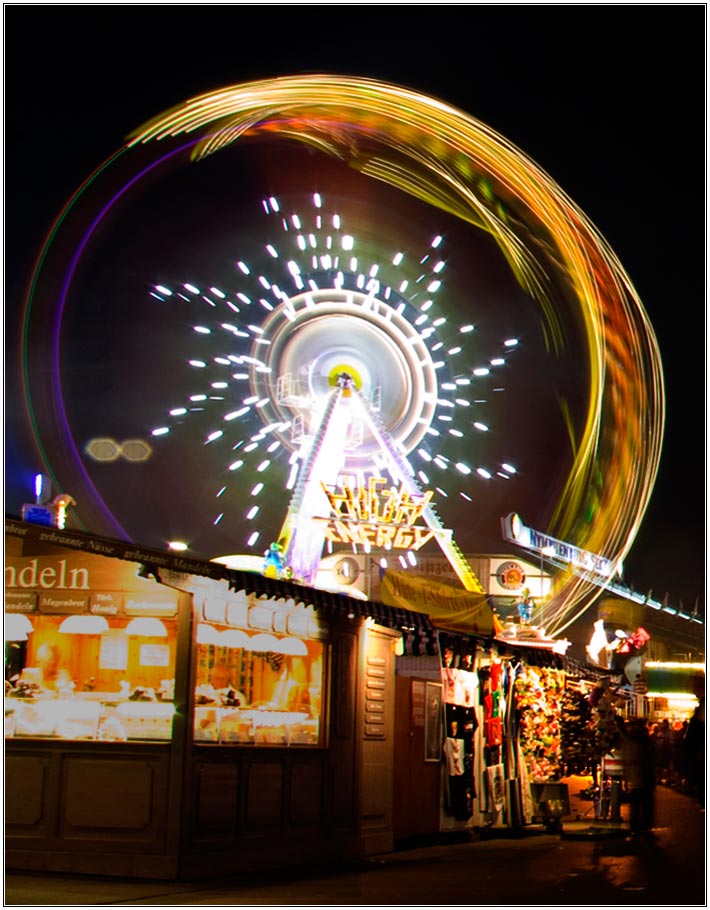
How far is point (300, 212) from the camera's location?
1323 inches

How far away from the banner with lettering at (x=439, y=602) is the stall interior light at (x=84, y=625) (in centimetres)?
510

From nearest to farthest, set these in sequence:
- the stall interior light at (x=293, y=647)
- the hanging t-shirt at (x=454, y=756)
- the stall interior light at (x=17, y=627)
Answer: the stall interior light at (x=17, y=627) < the stall interior light at (x=293, y=647) < the hanging t-shirt at (x=454, y=756)

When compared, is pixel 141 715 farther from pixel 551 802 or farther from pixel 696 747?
pixel 696 747

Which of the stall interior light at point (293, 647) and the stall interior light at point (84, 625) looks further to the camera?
the stall interior light at point (293, 647)

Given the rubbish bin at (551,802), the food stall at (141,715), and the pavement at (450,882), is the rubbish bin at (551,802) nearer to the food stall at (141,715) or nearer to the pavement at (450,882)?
the pavement at (450,882)

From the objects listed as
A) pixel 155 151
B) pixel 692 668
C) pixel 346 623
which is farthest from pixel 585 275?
pixel 692 668

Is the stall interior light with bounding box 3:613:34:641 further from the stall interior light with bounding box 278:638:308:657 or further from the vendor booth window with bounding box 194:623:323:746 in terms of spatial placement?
the stall interior light with bounding box 278:638:308:657

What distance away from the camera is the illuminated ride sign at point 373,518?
26516 mm

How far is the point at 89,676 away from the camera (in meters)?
12.3

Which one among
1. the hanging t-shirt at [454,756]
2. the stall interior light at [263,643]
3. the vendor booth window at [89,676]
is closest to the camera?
the vendor booth window at [89,676]

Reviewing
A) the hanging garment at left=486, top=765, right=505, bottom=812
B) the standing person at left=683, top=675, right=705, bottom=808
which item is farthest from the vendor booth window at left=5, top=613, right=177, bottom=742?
the standing person at left=683, top=675, right=705, bottom=808

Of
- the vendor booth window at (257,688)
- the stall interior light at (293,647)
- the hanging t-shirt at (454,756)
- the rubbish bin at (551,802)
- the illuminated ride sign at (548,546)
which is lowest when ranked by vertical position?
the rubbish bin at (551,802)

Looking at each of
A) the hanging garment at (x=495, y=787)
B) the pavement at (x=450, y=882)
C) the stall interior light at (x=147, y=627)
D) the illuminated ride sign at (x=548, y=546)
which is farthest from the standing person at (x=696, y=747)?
the illuminated ride sign at (x=548, y=546)

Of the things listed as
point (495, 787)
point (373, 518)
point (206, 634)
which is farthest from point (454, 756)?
→ point (373, 518)
